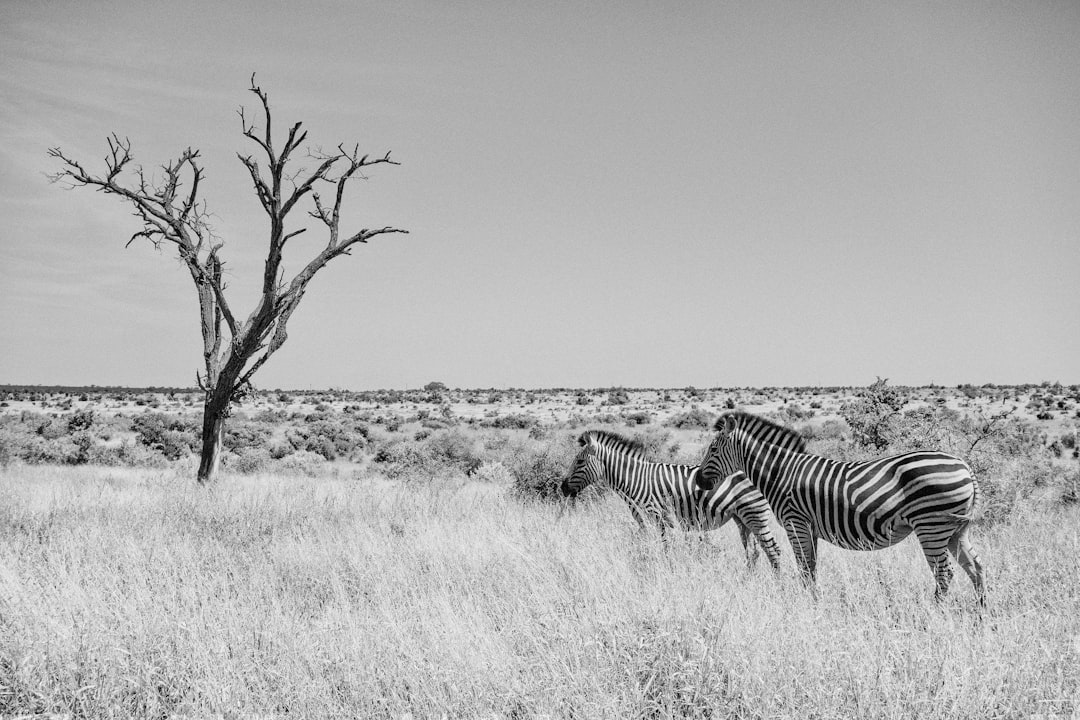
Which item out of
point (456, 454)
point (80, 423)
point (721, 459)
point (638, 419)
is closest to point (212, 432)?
point (456, 454)

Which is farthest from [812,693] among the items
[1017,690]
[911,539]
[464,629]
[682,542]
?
[911,539]

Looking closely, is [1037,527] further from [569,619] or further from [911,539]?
[569,619]

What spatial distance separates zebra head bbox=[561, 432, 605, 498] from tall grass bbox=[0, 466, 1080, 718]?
147 centimetres

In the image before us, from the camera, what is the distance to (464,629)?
472cm

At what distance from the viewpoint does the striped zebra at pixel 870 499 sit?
5.70 metres

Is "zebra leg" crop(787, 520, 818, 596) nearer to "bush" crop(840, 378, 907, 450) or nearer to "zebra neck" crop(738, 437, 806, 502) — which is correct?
"zebra neck" crop(738, 437, 806, 502)

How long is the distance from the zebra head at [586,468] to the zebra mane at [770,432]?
2729mm

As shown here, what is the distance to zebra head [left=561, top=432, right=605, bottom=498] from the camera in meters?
9.64

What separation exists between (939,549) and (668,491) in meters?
3.25

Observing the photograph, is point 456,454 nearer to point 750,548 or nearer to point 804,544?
point 750,548

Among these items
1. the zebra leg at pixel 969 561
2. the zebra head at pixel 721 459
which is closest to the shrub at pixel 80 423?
the zebra head at pixel 721 459

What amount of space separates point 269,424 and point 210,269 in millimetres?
26527

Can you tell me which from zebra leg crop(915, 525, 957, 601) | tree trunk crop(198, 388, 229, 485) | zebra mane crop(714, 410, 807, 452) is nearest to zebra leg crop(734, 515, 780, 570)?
zebra mane crop(714, 410, 807, 452)

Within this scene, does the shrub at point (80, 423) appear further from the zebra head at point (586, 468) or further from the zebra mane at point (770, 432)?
the zebra mane at point (770, 432)
